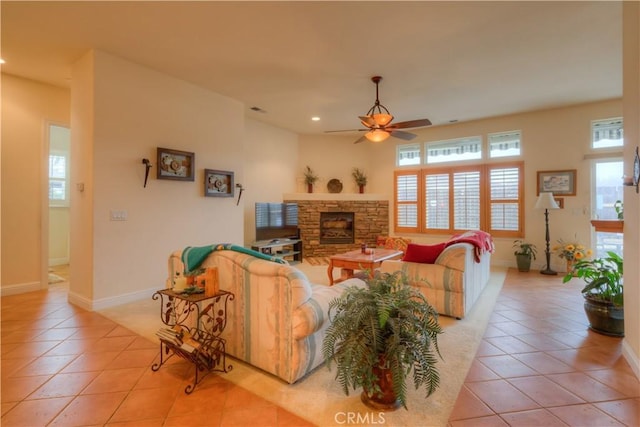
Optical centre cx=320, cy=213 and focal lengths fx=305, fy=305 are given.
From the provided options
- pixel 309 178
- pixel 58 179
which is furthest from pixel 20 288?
pixel 309 178

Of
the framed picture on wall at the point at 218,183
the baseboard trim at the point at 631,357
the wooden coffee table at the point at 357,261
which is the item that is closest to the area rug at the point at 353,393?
the baseboard trim at the point at 631,357

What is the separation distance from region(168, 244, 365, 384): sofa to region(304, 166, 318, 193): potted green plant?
515 centimetres

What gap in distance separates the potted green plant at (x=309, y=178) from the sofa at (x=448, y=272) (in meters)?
4.17

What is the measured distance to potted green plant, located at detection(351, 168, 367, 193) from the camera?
755 centimetres

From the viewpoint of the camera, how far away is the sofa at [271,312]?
1936 mm

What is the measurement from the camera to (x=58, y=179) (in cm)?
631

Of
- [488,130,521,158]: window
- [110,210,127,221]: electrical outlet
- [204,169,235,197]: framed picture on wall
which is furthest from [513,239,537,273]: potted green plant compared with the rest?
[110,210,127,221]: electrical outlet

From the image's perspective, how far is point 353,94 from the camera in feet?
15.7

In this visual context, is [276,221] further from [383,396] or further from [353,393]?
[383,396]

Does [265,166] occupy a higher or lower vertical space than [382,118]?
lower

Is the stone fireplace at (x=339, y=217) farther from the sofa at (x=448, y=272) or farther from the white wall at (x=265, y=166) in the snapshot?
the sofa at (x=448, y=272)

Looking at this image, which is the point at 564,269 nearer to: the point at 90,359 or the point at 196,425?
the point at 196,425

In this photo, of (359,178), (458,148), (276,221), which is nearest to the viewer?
(276,221)

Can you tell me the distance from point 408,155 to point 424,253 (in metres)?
4.45
